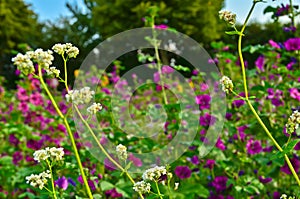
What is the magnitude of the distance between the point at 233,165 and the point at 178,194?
0.42 metres

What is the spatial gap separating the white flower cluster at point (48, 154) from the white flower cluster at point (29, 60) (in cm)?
20

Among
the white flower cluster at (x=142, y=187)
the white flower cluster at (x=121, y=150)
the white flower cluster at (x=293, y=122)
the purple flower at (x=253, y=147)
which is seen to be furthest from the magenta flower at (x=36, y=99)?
the white flower cluster at (x=293, y=122)

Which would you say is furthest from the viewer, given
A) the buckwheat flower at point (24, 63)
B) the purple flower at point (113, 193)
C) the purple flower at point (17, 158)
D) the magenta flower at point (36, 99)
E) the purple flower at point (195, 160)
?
the magenta flower at point (36, 99)

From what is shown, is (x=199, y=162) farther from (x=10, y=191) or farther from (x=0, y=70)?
(x=0, y=70)

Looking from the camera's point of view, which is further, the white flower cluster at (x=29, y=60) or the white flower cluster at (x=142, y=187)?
the white flower cluster at (x=142, y=187)

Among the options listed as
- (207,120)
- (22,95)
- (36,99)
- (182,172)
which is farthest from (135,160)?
(22,95)

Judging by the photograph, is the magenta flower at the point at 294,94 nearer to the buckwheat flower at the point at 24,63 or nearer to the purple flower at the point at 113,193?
the purple flower at the point at 113,193

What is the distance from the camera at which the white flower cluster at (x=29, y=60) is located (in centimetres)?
93

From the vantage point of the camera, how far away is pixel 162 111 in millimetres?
2637

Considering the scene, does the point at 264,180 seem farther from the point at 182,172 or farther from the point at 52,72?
the point at 52,72

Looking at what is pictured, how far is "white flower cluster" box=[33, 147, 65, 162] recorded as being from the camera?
3.42 ft

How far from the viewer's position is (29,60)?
0.93 metres

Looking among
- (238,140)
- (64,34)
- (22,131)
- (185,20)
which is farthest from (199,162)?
(64,34)

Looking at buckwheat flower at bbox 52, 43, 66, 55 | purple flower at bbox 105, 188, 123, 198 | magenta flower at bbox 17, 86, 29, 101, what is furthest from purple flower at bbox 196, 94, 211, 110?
magenta flower at bbox 17, 86, 29, 101
